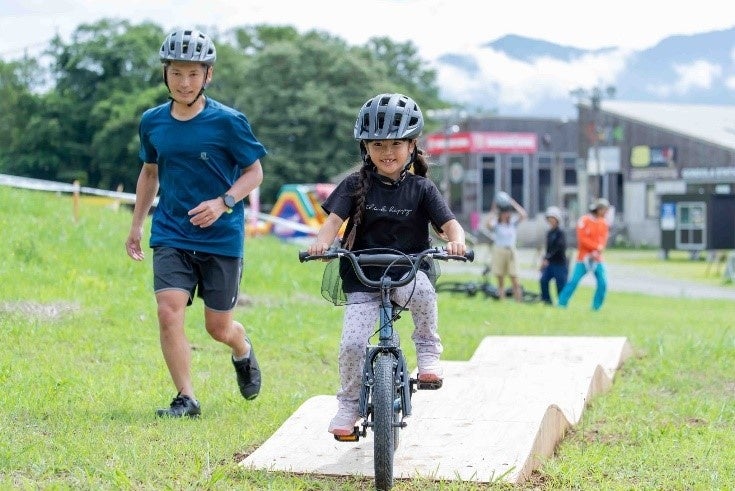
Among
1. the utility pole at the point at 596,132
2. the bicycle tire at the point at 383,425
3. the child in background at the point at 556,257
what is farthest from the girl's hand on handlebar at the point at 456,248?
the utility pole at the point at 596,132

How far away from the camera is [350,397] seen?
564cm

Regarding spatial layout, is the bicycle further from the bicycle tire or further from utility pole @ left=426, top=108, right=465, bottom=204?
utility pole @ left=426, top=108, right=465, bottom=204

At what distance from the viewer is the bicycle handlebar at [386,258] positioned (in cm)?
536

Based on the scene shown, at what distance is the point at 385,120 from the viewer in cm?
555

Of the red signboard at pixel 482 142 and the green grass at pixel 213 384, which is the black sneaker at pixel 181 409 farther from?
the red signboard at pixel 482 142

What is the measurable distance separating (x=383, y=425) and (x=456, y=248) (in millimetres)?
854

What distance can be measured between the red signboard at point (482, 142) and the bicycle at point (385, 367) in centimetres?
5312

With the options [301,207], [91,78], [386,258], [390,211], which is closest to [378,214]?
[390,211]

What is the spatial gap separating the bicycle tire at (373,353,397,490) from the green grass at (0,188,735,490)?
156mm

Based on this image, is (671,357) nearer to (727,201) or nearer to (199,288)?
(199,288)

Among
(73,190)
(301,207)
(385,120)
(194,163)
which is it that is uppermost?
(385,120)

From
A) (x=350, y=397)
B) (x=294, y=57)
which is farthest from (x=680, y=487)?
(x=294, y=57)

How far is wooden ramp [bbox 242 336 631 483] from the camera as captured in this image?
5539 millimetres

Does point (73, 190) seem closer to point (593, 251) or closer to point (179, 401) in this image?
point (593, 251)
